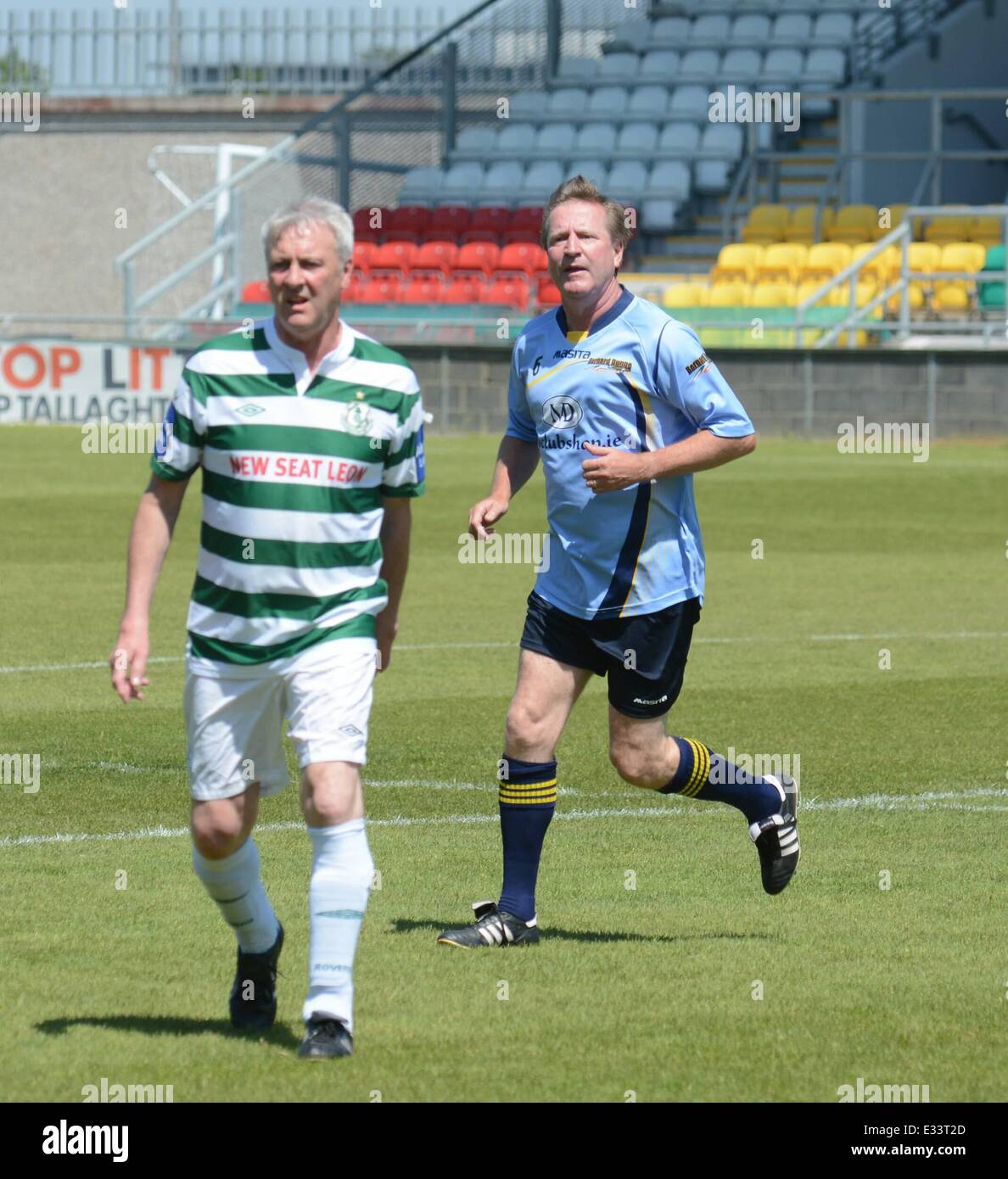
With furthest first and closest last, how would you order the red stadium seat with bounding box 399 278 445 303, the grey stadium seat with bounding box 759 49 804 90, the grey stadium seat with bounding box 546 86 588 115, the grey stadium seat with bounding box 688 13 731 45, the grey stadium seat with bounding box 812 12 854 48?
the grey stadium seat with bounding box 688 13 731 45 → the grey stadium seat with bounding box 546 86 588 115 → the grey stadium seat with bounding box 812 12 854 48 → the grey stadium seat with bounding box 759 49 804 90 → the red stadium seat with bounding box 399 278 445 303

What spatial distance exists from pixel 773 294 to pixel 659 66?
31.9 ft

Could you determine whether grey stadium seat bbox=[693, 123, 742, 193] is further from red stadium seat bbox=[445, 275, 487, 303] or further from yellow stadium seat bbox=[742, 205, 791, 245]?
red stadium seat bbox=[445, 275, 487, 303]

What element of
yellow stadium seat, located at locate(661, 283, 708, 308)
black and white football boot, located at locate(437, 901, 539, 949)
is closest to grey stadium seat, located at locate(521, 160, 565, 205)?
yellow stadium seat, located at locate(661, 283, 708, 308)

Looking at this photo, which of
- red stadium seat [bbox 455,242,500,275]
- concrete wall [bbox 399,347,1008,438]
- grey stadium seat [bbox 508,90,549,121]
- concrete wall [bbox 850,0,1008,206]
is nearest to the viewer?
concrete wall [bbox 399,347,1008,438]

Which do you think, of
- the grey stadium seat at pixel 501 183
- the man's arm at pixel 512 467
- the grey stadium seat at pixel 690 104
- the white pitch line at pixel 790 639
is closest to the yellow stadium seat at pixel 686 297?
the grey stadium seat at pixel 501 183

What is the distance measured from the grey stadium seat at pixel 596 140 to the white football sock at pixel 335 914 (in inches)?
1279

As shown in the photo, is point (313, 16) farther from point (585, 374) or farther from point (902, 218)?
point (585, 374)

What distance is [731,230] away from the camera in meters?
34.8

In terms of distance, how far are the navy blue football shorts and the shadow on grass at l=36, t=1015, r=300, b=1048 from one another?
1.55 metres

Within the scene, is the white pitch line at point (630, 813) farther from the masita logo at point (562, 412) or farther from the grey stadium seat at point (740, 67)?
the grey stadium seat at point (740, 67)

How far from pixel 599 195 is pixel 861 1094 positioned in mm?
2638

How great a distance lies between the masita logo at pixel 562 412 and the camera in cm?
610

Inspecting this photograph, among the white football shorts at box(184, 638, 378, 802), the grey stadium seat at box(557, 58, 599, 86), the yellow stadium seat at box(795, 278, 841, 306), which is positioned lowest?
the yellow stadium seat at box(795, 278, 841, 306)

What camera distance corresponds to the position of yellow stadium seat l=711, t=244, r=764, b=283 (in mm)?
30766
